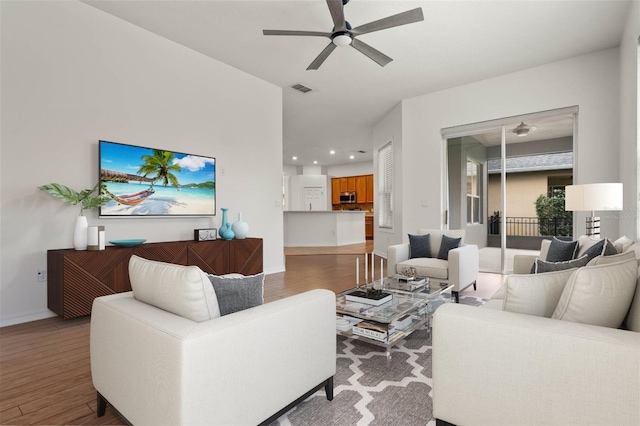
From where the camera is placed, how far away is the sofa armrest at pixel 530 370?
1.07m

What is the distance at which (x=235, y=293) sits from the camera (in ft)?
4.83

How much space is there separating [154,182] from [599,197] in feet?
14.8

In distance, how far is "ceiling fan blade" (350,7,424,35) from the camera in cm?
279

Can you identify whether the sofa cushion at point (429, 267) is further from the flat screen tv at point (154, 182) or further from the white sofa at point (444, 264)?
the flat screen tv at point (154, 182)

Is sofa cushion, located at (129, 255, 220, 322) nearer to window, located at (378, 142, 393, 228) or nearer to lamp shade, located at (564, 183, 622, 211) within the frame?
Result: lamp shade, located at (564, 183, 622, 211)

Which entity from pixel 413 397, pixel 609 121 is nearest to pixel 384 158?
pixel 609 121

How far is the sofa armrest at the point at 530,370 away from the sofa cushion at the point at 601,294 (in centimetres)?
9

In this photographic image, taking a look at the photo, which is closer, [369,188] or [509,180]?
[509,180]

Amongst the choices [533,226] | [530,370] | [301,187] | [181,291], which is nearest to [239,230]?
[181,291]

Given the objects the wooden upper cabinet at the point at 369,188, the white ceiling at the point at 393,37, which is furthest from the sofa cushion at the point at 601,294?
the wooden upper cabinet at the point at 369,188

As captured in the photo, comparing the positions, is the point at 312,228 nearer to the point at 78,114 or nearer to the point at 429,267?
the point at 429,267

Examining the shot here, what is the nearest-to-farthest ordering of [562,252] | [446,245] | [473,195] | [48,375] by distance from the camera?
[48,375], [562,252], [446,245], [473,195]

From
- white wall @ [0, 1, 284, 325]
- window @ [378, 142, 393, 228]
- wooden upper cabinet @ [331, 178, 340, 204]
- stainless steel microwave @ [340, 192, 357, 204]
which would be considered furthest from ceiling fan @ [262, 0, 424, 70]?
wooden upper cabinet @ [331, 178, 340, 204]

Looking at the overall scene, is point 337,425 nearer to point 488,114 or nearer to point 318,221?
point 488,114
